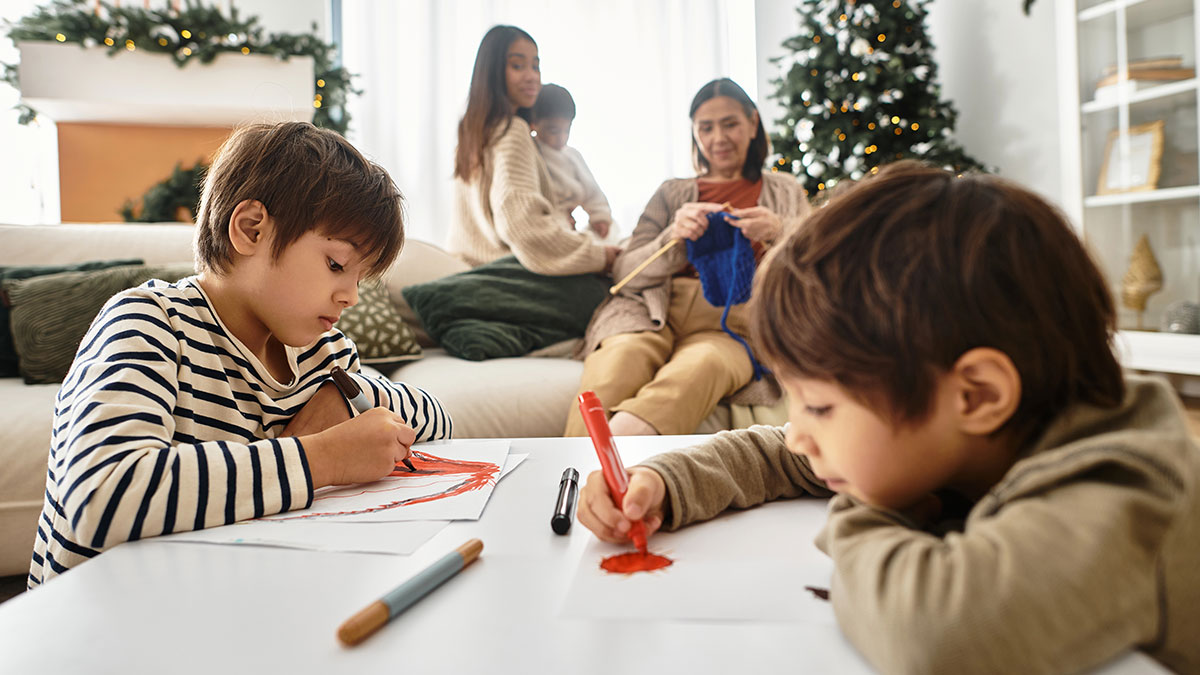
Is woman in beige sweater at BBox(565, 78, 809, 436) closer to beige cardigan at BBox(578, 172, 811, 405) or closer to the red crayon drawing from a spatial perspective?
beige cardigan at BBox(578, 172, 811, 405)

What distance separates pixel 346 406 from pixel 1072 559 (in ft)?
2.61

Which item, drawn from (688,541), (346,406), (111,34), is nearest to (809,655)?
(688,541)

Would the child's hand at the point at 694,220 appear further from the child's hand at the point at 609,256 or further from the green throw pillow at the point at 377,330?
the green throw pillow at the point at 377,330

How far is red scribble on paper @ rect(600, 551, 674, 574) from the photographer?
52 centimetres

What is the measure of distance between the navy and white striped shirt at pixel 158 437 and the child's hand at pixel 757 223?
1389mm

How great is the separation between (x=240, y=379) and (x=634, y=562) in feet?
1.93

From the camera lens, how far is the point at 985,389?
422 mm

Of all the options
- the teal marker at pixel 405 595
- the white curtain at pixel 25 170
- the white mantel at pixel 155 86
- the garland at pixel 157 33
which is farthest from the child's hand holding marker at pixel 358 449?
the white curtain at pixel 25 170

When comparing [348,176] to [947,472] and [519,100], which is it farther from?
[519,100]

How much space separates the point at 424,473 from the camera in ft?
2.72

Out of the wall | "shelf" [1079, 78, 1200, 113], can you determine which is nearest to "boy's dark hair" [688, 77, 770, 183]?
"shelf" [1079, 78, 1200, 113]

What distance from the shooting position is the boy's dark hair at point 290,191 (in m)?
0.89

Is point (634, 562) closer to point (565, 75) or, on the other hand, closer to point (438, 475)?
point (438, 475)

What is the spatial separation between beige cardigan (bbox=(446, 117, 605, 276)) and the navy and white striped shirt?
4.83 feet
